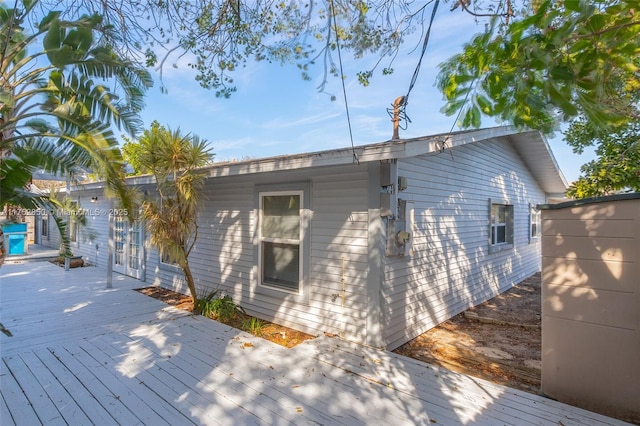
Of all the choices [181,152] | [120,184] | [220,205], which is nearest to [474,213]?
[220,205]

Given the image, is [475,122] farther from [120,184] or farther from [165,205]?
[165,205]

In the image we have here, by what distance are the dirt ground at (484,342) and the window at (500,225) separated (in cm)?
153

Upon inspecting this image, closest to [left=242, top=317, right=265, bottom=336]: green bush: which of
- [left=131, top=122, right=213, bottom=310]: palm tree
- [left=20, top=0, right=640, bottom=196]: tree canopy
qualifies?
[left=131, top=122, right=213, bottom=310]: palm tree

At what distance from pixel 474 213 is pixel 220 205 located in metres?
5.11

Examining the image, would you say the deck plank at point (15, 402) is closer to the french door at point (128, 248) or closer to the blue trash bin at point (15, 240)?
the french door at point (128, 248)

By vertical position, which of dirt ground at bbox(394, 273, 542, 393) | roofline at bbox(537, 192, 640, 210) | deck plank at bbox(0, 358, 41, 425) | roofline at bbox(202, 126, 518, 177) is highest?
roofline at bbox(202, 126, 518, 177)

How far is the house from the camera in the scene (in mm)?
4168

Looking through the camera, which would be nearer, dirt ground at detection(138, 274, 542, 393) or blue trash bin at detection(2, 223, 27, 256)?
dirt ground at detection(138, 274, 542, 393)

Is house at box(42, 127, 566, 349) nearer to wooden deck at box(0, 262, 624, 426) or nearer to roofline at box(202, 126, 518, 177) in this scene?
roofline at box(202, 126, 518, 177)

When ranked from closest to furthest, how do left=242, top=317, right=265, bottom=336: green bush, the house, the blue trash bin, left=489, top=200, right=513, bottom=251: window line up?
the house, left=242, top=317, right=265, bottom=336: green bush, left=489, top=200, right=513, bottom=251: window, the blue trash bin

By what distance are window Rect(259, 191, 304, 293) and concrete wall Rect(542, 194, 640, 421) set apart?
3106mm

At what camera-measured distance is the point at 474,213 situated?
21.9ft

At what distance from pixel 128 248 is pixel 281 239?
5902 millimetres

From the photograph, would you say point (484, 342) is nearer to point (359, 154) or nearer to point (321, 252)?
point (321, 252)
